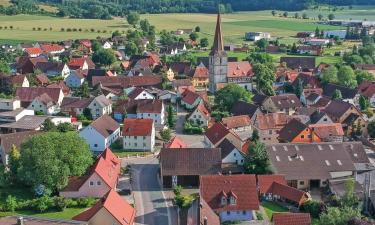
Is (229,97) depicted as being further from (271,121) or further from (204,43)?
(204,43)

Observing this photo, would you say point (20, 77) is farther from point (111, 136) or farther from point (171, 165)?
point (171, 165)

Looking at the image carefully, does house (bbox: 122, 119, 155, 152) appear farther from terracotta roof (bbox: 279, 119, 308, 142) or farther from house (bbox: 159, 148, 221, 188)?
terracotta roof (bbox: 279, 119, 308, 142)

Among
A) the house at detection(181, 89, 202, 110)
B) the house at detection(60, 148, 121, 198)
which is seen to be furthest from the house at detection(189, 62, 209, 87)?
the house at detection(60, 148, 121, 198)

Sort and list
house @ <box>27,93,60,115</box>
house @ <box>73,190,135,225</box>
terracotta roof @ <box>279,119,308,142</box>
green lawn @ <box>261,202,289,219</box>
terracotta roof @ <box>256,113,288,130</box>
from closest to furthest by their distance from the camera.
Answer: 1. house @ <box>73,190,135,225</box>
2. green lawn @ <box>261,202,289,219</box>
3. terracotta roof @ <box>279,119,308,142</box>
4. terracotta roof @ <box>256,113,288,130</box>
5. house @ <box>27,93,60,115</box>

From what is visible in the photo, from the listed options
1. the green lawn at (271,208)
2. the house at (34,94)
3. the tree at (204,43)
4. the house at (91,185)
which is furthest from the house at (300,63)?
the house at (91,185)

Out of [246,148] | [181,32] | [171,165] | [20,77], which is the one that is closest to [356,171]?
[246,148]

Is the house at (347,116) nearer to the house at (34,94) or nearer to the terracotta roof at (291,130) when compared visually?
the terracotta roof at (291,130)
